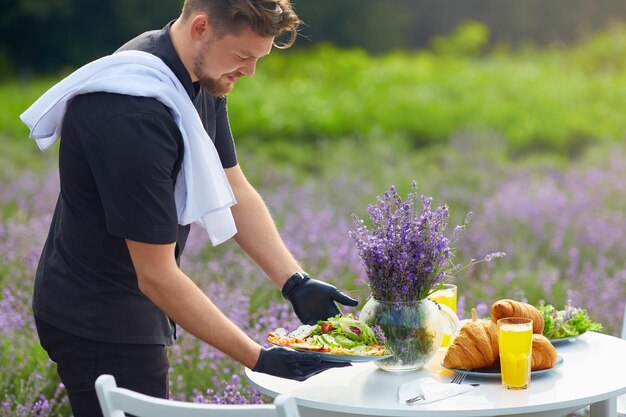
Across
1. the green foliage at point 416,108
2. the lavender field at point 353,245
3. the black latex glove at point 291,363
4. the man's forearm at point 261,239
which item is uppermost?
the green foliage at point 416,108

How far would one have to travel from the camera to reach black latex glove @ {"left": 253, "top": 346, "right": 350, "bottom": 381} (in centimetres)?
225

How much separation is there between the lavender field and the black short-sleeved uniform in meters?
0.51

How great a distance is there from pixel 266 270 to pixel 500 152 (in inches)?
251

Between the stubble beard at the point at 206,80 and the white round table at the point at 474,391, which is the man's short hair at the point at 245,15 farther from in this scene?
the white round table at the point at 474,391

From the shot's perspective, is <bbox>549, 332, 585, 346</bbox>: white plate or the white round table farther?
<bbox>549, 332, 585, 346</bbox>: white plate

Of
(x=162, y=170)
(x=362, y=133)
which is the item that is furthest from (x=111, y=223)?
(x=362, y=133)

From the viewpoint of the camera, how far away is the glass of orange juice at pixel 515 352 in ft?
7.57

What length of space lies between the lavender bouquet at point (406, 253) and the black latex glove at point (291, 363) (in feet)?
0.83

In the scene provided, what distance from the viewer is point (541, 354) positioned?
2420 mm

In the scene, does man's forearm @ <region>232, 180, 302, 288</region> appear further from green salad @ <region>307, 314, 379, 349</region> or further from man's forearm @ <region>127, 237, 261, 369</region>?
man's forearm @ <region>127, 237, 261, 369</region>

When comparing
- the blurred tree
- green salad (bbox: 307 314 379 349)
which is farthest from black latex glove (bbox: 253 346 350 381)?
the blurred tree

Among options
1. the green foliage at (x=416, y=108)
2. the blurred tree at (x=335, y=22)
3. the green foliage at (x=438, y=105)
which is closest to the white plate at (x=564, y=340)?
the green foliage at (x=416, y=108)

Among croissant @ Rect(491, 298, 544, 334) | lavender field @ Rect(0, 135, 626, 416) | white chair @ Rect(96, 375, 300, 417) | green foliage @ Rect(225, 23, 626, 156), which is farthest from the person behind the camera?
green foliage @ Rect(225, 23, 626, 156)

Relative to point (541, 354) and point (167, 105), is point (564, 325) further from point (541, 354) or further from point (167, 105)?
point (167, 105)
